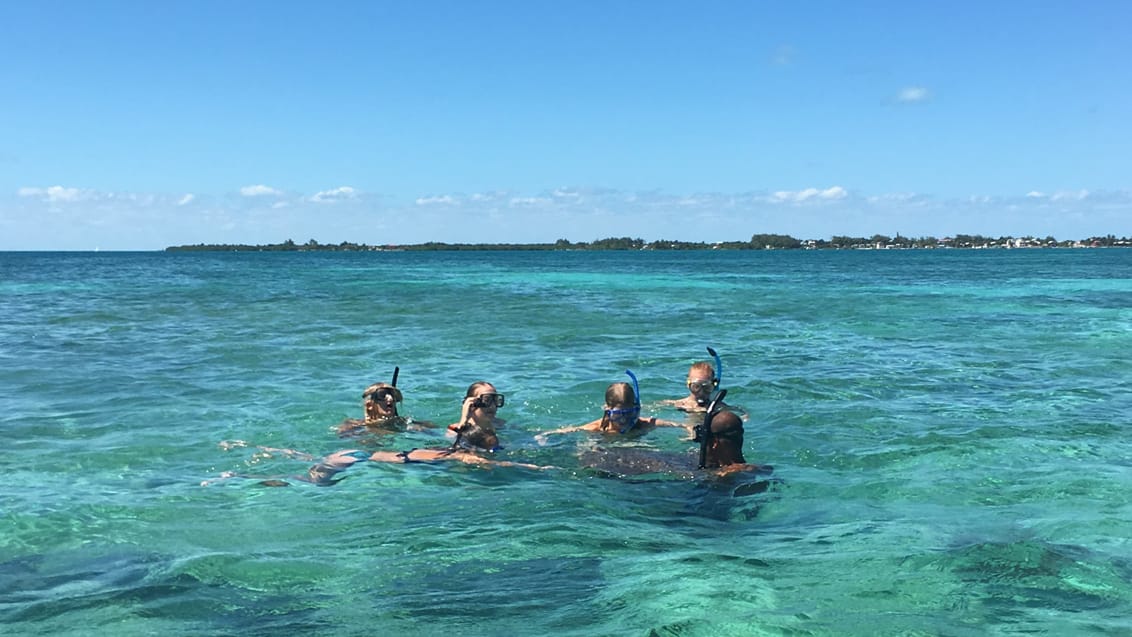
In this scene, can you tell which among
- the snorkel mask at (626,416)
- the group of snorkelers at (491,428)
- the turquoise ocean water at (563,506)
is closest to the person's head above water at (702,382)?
the group of snorkelers at (491,428)

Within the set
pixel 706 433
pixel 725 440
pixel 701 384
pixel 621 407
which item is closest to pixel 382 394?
pixel 621 407

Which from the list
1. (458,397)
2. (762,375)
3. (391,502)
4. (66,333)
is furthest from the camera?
(66,333)

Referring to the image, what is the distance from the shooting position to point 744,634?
4602 millimetres

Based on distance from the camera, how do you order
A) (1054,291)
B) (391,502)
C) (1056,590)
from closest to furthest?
1. (1056,590)
2. (391,502)
3. (1054,291)

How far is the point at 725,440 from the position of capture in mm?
7066

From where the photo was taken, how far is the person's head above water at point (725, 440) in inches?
275

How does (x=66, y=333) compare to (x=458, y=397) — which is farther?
(x=66, y=333)

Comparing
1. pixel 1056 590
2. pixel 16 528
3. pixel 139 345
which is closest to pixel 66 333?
pixel 139 345

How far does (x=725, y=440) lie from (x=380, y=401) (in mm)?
4093

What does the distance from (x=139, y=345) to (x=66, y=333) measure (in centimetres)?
357

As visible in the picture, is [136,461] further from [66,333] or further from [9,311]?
[9,311]

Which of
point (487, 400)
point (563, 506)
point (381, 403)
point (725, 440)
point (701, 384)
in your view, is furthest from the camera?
point (381, 403)

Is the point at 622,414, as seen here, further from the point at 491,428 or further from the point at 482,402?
the point at 482,402

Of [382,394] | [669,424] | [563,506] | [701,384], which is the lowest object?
[563,506]
